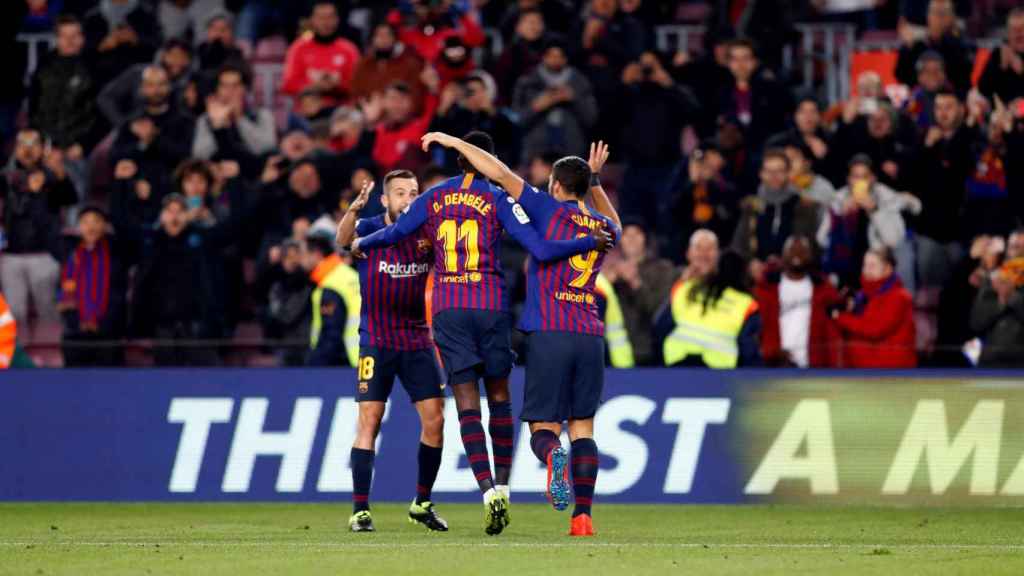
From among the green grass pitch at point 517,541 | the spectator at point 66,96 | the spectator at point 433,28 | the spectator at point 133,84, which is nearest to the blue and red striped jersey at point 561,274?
the green grass pitch at point 517,541

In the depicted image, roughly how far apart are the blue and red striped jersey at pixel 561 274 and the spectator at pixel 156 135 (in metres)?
9.07

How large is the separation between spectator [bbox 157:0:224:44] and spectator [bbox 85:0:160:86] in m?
0.13

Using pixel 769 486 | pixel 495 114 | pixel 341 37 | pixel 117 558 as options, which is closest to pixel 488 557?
pixel 117 558

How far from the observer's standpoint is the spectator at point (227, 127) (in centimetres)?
2075

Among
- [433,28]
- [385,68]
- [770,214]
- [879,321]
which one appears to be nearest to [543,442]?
[879,321]

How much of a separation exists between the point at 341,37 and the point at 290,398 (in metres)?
7.04

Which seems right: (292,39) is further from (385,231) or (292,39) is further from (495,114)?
(385,231)

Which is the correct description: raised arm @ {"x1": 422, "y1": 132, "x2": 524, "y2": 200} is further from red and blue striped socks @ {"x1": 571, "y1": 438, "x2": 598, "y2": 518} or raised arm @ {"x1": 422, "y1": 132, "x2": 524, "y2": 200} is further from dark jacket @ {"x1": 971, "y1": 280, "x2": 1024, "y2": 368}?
dark jacket @ {"x1": 971, "y1": 280, "x2": 1024, "y2": 368}

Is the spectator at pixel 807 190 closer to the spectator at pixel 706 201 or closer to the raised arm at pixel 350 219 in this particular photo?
the spectator at pixel 706 201

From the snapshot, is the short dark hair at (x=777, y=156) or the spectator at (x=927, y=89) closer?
the short dark hair at (x=777, y=156)

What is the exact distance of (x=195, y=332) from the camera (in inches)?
727

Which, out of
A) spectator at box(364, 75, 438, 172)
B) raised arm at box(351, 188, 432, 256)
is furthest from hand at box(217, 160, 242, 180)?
raised arm at box(351, 188, 432, 256)

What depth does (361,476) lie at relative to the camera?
1270 cm

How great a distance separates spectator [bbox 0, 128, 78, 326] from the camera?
64.8 feet
